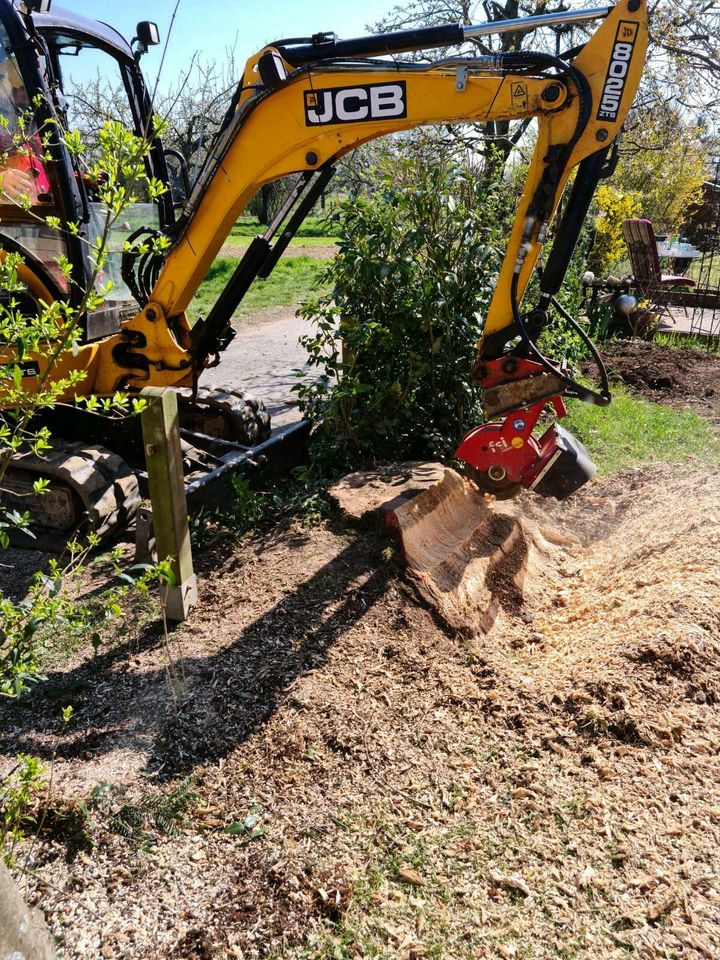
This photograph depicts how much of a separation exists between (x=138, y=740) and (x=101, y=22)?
4.63 m

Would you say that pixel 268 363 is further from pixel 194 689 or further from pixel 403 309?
pixel 194 689

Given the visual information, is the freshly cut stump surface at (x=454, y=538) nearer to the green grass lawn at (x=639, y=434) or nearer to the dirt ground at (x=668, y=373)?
the green grass lawn at (x=639, y=434)

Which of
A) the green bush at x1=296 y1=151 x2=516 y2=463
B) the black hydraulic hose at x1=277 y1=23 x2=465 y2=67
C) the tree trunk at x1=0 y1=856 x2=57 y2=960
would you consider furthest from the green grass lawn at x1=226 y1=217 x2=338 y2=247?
the tree trunk at x1=0 y1=856 x2=57 y2=960

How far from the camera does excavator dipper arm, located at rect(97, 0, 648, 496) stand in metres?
3.46

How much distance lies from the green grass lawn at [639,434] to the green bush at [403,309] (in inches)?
72.6

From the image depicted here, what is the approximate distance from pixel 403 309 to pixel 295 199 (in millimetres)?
1042

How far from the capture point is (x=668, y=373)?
905cm

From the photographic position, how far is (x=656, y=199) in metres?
17.2

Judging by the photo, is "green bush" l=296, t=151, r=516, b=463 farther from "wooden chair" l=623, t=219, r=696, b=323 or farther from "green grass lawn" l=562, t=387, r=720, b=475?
"wooden chair" l=623, t=219, r=696, b=323

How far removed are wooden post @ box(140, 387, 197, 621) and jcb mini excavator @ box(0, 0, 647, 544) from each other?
0.66 m

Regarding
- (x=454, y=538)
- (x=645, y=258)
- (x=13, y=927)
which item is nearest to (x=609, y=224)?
(x=645, y=258)

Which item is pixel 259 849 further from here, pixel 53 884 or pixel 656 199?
pixel 656 199

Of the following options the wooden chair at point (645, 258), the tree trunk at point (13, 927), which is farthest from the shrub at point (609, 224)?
the tree trunk at point (13, 927)

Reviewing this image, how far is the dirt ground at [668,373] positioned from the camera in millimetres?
8227
